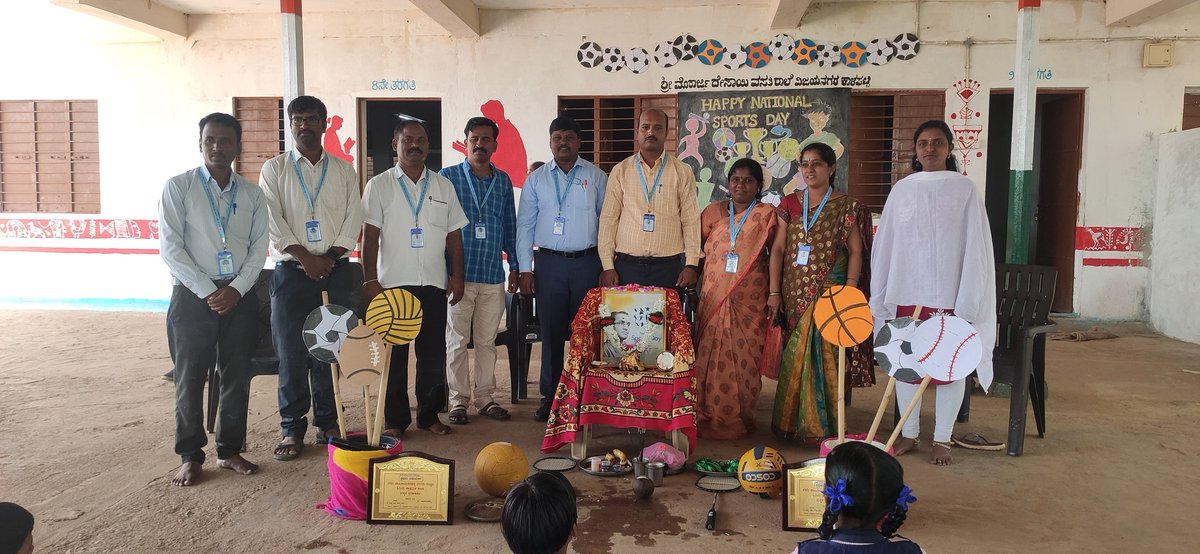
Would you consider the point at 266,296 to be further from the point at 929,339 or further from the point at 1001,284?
the point at 1001,284

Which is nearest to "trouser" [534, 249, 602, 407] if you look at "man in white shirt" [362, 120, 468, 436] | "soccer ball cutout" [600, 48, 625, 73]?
"man in white shirt" [362, 120, 468, 436]

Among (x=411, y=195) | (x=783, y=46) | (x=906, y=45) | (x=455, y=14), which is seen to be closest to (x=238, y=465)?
(x=411, y=195)

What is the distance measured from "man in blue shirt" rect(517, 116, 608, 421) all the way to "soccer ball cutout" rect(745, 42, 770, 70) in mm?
3891

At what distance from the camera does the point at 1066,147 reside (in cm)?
780

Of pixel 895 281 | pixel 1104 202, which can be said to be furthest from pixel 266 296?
pixel 1104 202

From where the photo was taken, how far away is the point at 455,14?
274 inches

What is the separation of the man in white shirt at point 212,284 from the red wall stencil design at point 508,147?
15.1 feet

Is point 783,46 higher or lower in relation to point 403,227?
higher

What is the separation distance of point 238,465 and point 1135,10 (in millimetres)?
7980

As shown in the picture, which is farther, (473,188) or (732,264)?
(473,188)

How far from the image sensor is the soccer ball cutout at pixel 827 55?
7434mm

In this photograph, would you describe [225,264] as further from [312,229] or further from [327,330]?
[327,330]

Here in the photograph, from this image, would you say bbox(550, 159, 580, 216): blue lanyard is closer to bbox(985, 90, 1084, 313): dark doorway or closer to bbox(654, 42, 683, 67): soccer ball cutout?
bbox(654, 42, 683, 67): soccer ball cutout

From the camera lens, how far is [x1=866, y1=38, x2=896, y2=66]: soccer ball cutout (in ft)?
24.2
